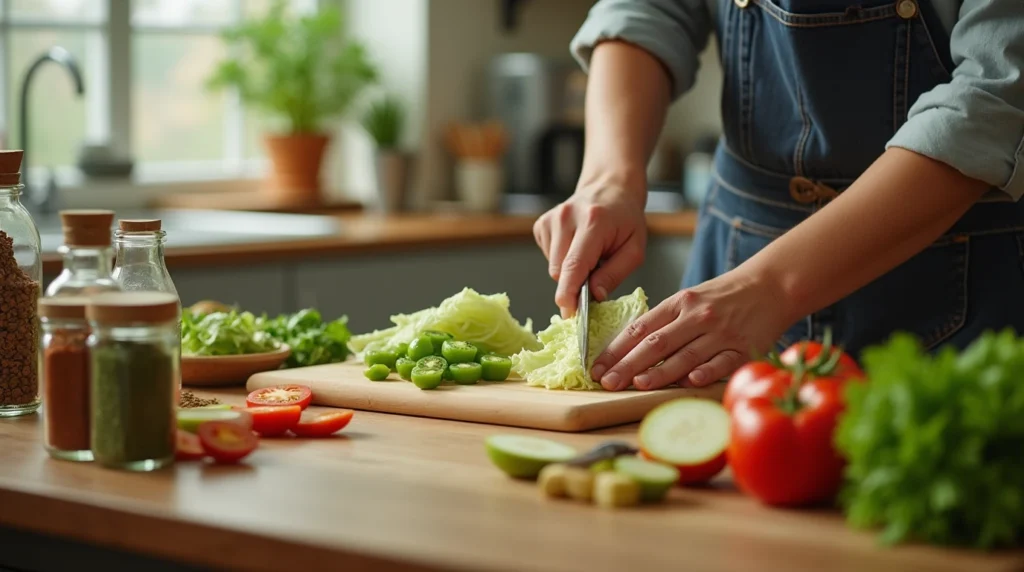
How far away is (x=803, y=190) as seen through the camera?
2.03 metres

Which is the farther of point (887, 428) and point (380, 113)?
point (380, 113)

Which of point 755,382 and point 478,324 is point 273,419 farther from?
point 755,382

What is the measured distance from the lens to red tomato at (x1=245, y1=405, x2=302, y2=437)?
142 cm

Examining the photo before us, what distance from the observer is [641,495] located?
1122 mm

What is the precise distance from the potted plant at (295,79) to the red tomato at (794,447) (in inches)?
134

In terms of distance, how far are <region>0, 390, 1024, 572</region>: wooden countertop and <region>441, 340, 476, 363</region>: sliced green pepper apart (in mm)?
297

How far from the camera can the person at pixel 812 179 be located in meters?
1.60

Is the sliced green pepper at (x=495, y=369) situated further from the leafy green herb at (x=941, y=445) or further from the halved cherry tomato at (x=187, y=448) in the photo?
the leafy green herb at (x=941, y=445)

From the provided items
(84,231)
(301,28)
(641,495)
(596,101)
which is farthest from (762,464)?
Answer: (301,28)

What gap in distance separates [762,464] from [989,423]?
0.67ft

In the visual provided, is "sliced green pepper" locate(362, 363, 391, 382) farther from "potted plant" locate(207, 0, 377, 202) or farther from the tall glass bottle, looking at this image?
"potted plant" locate(207, 0, 377, 202)

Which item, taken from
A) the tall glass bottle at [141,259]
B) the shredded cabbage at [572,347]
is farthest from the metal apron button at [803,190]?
the tall glass bottle at [141,259]

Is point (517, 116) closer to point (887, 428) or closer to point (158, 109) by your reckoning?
point (158, 109)

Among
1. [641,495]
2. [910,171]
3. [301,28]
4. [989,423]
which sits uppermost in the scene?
[301,28]
